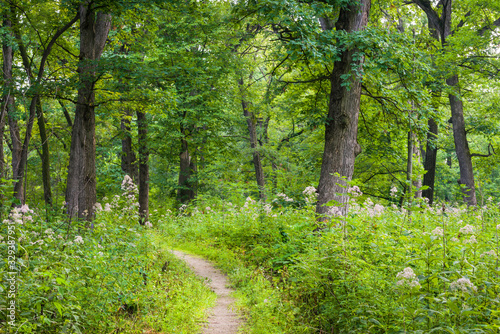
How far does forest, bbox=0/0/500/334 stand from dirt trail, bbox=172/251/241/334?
0.17m

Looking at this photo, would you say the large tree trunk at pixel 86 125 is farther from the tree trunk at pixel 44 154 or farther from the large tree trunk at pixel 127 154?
the large tree trunk at pixel 127 154

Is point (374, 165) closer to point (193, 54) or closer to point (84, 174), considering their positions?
point (193, 54)

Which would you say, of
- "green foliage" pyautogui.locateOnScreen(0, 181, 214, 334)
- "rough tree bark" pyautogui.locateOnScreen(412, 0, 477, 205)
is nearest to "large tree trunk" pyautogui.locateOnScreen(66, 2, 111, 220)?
"green foliage" pyautogui.locateOnScreen(0, 181, 214, 334)

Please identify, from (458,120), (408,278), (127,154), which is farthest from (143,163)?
Answer: (408,278)

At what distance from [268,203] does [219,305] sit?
4487 millimetres

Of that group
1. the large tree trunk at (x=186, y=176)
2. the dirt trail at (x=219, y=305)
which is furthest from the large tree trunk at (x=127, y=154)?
the dirt trail at (x=219, y=305)

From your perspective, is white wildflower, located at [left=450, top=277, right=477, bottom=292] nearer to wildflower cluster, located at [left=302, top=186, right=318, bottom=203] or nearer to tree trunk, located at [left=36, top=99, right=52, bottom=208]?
wildflower cluster, located at [left=302, top=186, right=318, bottom=203]

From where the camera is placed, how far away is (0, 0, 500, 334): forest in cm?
350

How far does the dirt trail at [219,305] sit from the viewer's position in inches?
206

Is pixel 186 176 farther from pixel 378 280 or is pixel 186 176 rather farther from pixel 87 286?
pixel 378 280

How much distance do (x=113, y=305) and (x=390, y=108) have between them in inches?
291

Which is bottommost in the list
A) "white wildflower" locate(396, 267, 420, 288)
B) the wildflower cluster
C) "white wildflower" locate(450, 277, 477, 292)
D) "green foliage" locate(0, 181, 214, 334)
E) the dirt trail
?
the dirt trail

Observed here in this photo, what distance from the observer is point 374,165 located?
16.2 m

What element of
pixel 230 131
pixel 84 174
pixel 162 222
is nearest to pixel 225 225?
pixel 84 174
